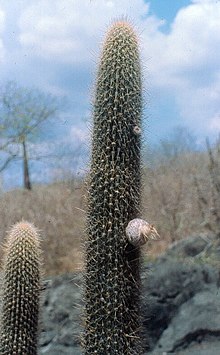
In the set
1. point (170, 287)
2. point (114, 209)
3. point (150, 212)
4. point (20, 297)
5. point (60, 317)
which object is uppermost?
point (114, 209)

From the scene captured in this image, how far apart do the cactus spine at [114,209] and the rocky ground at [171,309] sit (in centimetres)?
301

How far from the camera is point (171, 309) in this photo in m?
9.34

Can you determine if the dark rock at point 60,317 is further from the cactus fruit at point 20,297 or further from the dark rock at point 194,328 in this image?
the cactus fruit at point 20,297

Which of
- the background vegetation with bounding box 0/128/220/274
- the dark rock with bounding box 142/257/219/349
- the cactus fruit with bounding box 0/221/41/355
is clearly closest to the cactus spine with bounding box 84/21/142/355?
the cactus fruit with bounding box 0/221/41/355

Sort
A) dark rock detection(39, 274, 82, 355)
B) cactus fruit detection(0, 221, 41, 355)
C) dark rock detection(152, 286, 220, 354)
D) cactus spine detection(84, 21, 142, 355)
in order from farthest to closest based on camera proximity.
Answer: dark rock detection(39, 274, 82, 355) → dark rock detection(152, 286, 220, 354) → cactus fruit detection(0, 221, 41, 355) → cactus spine detection(84, 21, 142, 355)

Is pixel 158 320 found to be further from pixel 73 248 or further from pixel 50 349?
pixel 73 248

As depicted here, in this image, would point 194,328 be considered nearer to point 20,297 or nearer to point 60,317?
point 60,317

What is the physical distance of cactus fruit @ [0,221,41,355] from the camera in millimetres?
4863

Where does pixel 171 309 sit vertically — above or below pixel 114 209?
below

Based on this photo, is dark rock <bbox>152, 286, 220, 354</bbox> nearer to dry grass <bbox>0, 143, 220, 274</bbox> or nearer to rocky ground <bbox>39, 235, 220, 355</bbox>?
rocky ground <bbox>39, 235, 220, 355</bbox>

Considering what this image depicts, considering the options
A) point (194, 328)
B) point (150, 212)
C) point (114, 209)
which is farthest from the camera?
point (150, 212)

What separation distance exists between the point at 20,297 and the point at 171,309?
4734 millimetres

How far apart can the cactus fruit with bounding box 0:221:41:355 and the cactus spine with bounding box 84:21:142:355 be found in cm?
53

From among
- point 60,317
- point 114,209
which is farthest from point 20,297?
point 60,317
